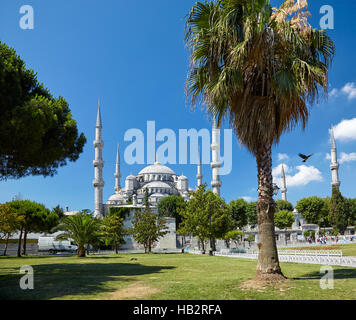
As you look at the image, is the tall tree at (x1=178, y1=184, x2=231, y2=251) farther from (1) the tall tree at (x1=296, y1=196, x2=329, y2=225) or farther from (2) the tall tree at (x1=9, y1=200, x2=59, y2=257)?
(1) the tall tree at (x1=296, y1=196, x2=329, y2=225)

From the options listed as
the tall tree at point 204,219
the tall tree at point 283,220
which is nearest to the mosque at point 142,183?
the tall tree at point 283,220

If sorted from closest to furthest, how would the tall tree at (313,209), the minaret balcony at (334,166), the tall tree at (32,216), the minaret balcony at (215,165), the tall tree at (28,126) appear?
1. the tall tree at (28,126)
2. the tall tree at (32,216)
3. the minaret balcony at (215,165)
4. the minaret balcony at (334,166)
5. the tall tree at (313,209)

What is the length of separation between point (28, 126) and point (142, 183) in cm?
9515

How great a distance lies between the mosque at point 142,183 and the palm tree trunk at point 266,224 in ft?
159

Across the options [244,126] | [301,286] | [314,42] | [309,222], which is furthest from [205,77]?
[309,222]

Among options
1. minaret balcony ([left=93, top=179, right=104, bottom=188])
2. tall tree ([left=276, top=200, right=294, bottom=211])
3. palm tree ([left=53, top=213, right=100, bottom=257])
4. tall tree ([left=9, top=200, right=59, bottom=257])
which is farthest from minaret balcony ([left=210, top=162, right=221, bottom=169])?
palm tree ([left=53, top=213, right=100, bottom=257])

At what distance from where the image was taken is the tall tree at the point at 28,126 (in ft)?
38.6

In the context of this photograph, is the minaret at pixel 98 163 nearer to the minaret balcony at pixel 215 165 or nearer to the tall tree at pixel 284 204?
the minaret balcony at pixel 215 165

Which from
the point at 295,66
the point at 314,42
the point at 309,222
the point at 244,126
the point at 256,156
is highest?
the point at 314,42

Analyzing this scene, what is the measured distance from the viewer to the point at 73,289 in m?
9.44

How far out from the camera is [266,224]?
31.4 feet

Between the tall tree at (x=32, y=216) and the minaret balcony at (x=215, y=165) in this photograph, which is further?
the minaret balcony at (x=215, y=165)
